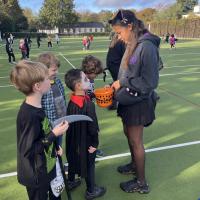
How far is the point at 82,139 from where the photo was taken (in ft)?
11.2

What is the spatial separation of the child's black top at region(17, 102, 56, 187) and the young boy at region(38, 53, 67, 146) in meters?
1.00

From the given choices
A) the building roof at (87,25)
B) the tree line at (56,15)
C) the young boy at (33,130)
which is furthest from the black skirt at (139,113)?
the building roof at (87,25)

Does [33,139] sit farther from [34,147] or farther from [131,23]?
[131,23]

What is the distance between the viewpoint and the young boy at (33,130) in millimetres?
2446

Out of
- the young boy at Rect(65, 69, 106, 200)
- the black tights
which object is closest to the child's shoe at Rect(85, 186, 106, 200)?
the young boy at Rect(65, 69, 106, 200)

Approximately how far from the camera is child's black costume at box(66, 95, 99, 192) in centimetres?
335

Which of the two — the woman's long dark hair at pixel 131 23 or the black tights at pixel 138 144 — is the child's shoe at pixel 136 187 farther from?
the woman's long dark hair at pixel 131 23

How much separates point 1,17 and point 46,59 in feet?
231

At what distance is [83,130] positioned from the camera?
3395mm

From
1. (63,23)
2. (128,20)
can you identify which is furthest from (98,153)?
(63,23)

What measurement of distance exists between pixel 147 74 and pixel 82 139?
104cm

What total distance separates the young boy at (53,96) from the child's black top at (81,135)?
0.25m

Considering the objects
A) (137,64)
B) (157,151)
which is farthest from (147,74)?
(157,151)

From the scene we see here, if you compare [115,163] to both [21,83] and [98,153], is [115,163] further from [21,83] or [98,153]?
[21,83]
